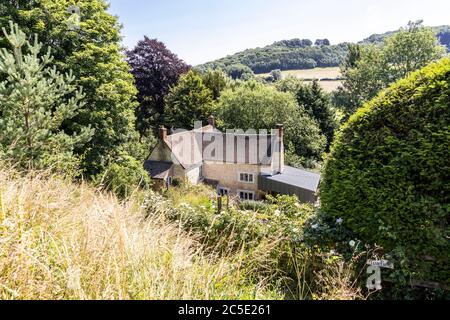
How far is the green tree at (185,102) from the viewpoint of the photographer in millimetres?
28484

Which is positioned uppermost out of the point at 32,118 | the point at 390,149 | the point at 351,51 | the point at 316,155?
the point at 351,51

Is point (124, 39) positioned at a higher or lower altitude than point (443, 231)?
higher

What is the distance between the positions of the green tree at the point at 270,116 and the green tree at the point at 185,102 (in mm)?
2614

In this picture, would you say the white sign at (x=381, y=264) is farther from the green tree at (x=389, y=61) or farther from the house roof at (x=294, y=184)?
the green tree at (x=389, y=61)

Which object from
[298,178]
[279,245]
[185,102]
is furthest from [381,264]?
[185,102]

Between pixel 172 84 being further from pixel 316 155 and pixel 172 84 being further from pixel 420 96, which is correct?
pixel 420 96

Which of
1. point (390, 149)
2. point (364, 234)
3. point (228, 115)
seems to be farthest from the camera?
point (228, 115)

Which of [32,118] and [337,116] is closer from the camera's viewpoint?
[32,118]

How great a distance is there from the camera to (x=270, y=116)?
27.5 metres

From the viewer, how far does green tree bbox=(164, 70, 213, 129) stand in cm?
2848

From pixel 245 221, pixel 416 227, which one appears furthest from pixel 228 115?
pixel 416 227

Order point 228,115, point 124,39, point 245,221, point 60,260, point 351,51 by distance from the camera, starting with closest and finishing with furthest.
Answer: point 60,260, point 245,221, point 124,39, point 228,115, point 351,51

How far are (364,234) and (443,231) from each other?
3.23ft

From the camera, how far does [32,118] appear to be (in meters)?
7.27
